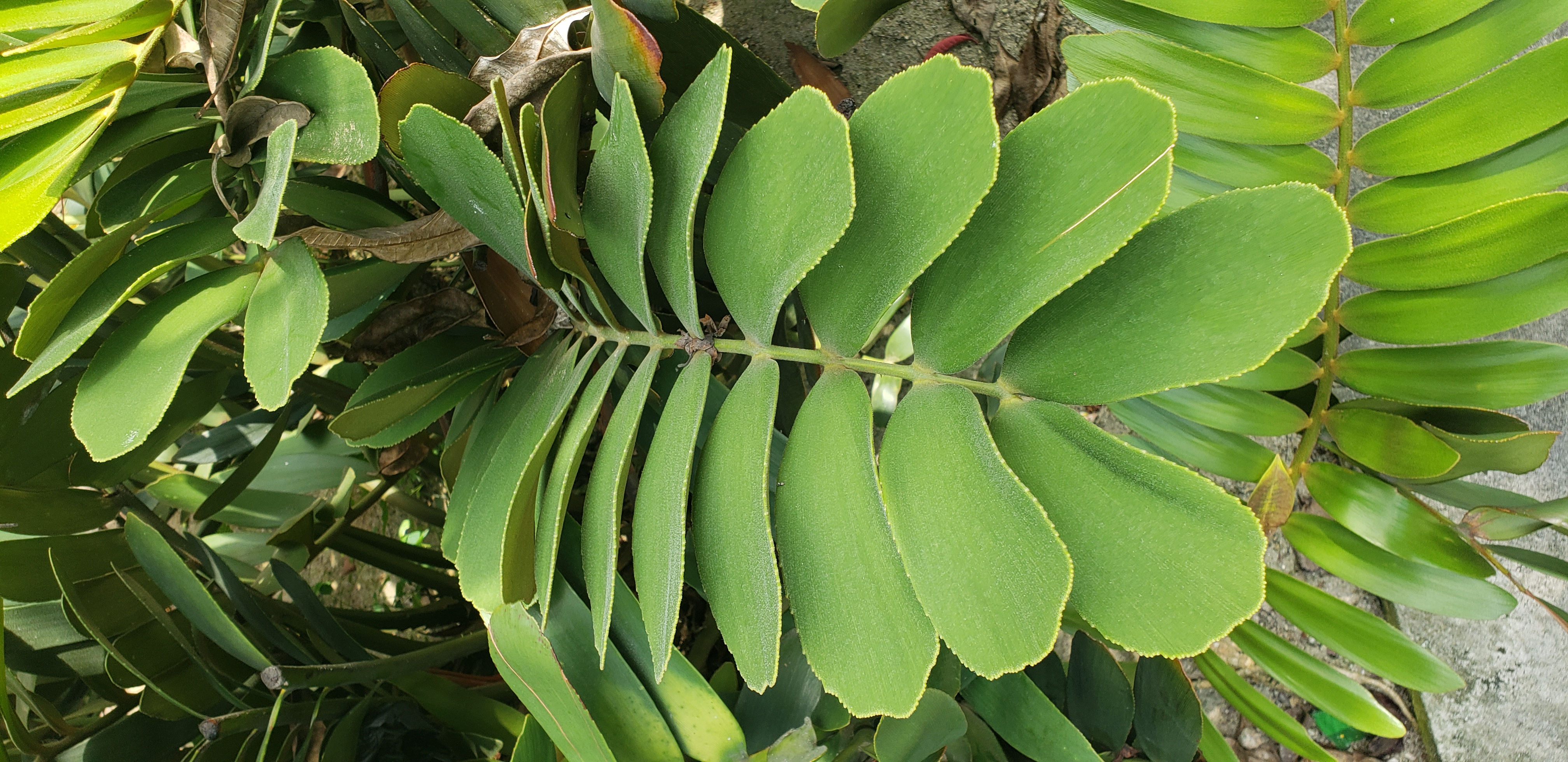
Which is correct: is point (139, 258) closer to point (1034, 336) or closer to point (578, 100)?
point (578, 100)

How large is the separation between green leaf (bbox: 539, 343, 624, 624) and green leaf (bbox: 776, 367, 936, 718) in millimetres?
71

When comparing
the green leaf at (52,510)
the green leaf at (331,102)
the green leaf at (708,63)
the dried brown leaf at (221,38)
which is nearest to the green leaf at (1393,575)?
the green leaf at (708,63)

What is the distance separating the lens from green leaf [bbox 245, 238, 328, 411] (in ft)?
1.60

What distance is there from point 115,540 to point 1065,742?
80 cm

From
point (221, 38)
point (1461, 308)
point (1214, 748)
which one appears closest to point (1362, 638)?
point (1214, 748)

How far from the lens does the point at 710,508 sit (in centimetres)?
50

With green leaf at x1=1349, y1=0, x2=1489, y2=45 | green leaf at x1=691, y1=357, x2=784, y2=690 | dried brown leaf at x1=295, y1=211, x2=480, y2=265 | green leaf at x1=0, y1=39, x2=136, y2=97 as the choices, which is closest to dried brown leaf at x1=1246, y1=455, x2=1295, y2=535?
green leaf at x1=1349, y1=0, x2=1489, y2=45

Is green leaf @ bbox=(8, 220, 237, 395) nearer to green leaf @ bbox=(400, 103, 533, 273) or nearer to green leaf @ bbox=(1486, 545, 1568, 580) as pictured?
green leaf @ bbox=(400, 103, 533, 273)

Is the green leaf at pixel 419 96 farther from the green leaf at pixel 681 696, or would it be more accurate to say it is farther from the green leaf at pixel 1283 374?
the green leaf at pixel 1283 374

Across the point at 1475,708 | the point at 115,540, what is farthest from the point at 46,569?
the point at 1475,708

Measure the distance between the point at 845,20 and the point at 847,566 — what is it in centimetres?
39

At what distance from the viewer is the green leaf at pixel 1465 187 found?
58 cm

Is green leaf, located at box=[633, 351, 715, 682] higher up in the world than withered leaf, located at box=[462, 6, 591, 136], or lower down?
lower down

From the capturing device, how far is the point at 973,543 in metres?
0.40
